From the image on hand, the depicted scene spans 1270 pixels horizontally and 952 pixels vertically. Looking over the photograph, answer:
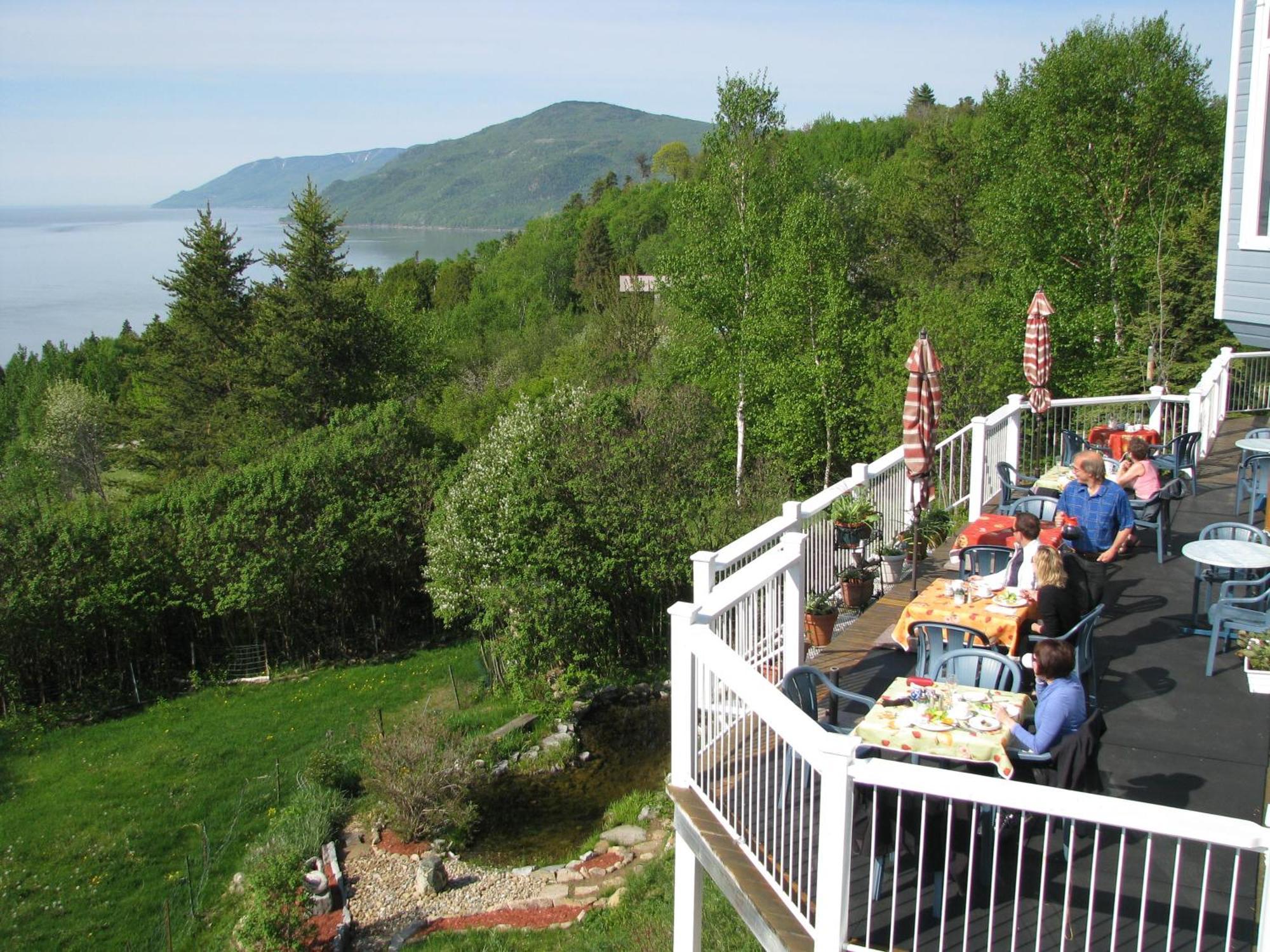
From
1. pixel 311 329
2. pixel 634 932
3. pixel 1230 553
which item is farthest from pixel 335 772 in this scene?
pixel 311 329

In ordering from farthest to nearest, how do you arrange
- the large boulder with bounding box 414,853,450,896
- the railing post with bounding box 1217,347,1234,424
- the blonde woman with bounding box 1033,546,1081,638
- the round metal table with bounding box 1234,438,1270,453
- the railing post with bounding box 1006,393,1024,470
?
the railing post with bounding box 1217,347,1234,424 → the large boulder with bounding box 414,853,450,896 → the railing post with bounding box 1006,393,1024,470 → the round metal table with bounding box 1234,438,1270,453 → the blonde woman with bounding box 1033,546,1081,638

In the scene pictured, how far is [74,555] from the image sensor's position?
21.8m

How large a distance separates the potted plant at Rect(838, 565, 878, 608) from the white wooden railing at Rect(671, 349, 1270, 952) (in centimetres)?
281

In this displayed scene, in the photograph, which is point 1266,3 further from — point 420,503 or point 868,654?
point 420,503

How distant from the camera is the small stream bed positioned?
1416cm

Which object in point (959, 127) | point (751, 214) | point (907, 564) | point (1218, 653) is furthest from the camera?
point (959, 127)

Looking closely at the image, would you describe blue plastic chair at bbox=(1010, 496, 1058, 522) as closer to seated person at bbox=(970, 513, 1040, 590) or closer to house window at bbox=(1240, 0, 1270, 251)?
seated person at bbox=(970, 513, 1040, 590)

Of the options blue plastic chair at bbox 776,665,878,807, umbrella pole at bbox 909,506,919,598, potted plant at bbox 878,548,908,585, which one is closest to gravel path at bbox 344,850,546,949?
potted plant at bbox 878,548,908,585

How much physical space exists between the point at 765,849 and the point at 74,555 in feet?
70.2

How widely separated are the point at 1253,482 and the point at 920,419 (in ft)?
13.7

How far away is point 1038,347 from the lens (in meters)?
12.5

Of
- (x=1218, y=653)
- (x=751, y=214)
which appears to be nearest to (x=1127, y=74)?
(x=751, y=214)

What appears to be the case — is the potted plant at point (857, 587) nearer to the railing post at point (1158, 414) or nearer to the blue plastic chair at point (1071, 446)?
the blue plastic chair at point (1071, 446)

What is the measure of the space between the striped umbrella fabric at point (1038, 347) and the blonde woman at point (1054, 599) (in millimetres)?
5847
